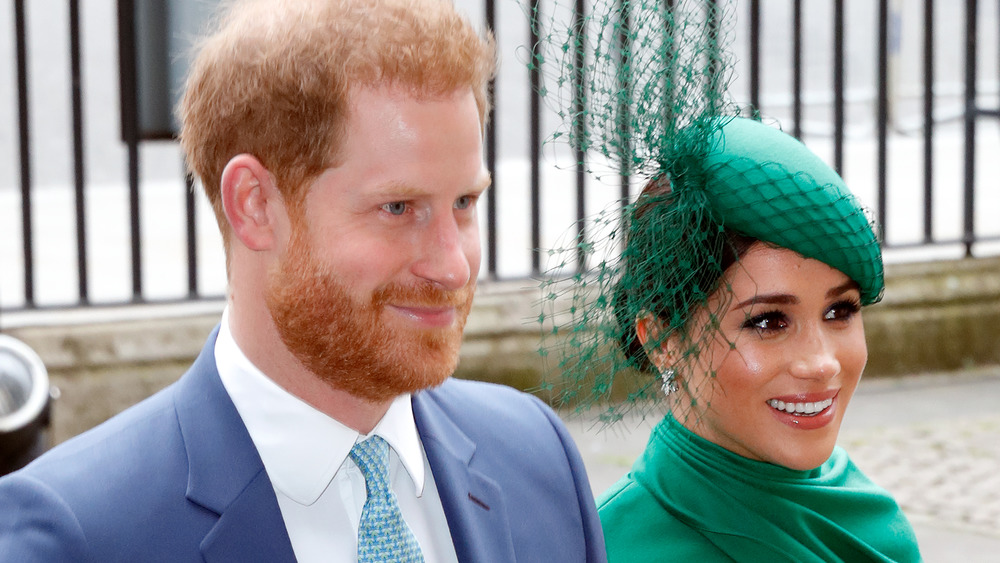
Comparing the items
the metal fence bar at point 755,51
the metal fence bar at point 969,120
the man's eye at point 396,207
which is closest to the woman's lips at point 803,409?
the man's eye at point 396,207

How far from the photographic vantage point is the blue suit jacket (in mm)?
1514

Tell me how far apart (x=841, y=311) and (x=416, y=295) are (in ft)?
3.38

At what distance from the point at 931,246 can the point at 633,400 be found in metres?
5.50

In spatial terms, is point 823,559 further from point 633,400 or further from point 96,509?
point 96,509

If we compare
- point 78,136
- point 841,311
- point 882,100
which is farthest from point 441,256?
point 882,100

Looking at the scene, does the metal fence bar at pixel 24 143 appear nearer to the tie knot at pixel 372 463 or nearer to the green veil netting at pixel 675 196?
the green veil netting at pixel 675 196

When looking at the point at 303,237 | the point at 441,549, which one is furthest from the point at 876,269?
the point at 303,237

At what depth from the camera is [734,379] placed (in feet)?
7.50

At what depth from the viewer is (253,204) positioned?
1.62 metres

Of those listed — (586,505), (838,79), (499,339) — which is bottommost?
(499,339)

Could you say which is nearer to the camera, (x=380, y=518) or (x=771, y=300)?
(x=380, y=518)

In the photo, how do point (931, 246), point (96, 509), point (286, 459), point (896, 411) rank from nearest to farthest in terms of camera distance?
point (96, 509) < point (286, 459) < point (896, 411) < point (931, 246)

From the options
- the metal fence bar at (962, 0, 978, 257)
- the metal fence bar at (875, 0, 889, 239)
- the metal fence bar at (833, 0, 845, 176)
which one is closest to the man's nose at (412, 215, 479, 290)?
the metal fence bar at (833, 0, 845, 176)

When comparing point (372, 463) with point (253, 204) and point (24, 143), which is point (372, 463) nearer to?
point (253, 204)
